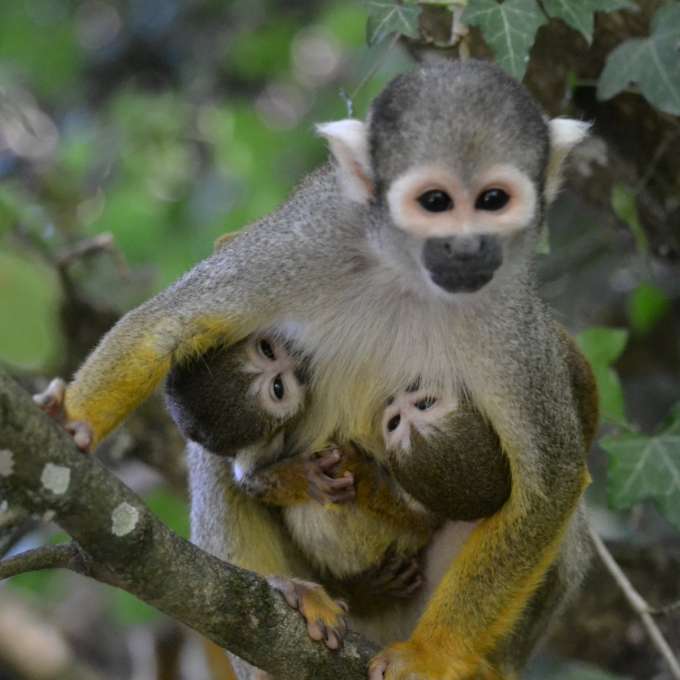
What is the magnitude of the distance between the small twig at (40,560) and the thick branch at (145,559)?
0.14 ft

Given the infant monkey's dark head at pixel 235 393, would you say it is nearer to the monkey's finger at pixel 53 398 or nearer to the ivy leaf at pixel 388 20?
the monkey's finger at pixel 53 398

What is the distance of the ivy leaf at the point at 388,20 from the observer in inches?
129

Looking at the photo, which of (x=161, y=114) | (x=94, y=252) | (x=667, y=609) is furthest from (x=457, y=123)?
(x=161, y=114)

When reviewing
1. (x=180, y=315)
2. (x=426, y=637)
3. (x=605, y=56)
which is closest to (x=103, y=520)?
(x=180, y=315)

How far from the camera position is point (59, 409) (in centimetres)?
249

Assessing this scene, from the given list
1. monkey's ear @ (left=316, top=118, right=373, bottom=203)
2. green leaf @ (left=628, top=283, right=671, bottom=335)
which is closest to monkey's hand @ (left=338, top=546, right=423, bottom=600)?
monkey's ear @ (left=316, top=118, right=373, bottom=203)

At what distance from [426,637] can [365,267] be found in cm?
108

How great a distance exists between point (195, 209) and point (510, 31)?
371cm

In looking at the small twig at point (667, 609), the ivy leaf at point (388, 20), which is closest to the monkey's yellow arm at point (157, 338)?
the ivy leaf at point (388, 20)

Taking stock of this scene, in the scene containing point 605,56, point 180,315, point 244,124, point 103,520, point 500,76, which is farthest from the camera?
point 244,124

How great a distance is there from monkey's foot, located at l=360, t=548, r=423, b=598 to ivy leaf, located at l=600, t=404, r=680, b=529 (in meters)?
0.69

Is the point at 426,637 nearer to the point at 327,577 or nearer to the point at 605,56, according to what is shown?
the point at 327,577

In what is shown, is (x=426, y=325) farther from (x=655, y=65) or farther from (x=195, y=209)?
(x=195, y=209)

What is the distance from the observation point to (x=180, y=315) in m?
3.04
